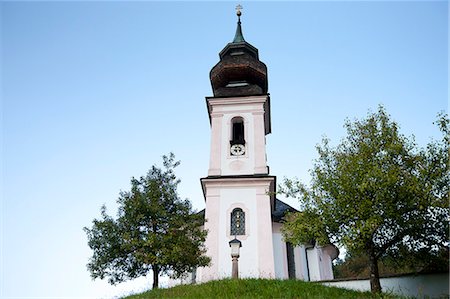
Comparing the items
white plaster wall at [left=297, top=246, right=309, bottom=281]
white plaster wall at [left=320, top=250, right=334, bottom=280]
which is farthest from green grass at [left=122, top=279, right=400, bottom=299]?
white plaster wall at [left=320, top=250, right=334, bottom=280]

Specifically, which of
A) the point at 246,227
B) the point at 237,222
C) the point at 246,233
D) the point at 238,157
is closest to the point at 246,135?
the point at 238,157

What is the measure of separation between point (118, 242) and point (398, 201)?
9982 millimetres

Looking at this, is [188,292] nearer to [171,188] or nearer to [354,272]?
[171,188]

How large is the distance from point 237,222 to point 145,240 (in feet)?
23.0

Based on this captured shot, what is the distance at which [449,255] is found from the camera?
15430 millimetres

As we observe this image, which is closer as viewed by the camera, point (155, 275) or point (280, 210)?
point (155, 275)

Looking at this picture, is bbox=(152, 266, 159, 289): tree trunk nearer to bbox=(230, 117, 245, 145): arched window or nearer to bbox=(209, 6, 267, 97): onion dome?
bbox=(230, 117, 245, 145): arched window

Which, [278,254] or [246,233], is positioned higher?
[246,233]

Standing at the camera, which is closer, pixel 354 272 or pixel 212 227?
pixel 212 227

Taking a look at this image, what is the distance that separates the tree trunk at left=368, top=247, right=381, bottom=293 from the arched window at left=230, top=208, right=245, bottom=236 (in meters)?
7.18

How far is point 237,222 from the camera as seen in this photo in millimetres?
21359

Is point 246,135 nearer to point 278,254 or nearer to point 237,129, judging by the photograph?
point 237,129

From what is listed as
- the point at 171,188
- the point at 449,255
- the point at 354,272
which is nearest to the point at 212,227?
the point at 171,188

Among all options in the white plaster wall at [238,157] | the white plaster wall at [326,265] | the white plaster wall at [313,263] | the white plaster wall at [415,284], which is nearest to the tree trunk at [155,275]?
the white plaster wall at [415,284]
